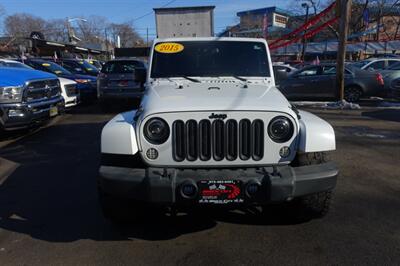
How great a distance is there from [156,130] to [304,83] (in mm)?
12615

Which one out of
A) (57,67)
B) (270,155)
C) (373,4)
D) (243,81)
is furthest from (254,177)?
(373,4)

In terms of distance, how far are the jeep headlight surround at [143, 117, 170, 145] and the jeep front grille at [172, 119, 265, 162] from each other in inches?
3.2

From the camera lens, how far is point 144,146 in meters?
3.62

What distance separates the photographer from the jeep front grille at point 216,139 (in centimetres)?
354

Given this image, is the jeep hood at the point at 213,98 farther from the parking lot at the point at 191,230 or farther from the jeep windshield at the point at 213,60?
the parking lot at the point at 191,230

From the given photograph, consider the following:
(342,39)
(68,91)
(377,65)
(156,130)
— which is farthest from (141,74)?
(377,65)

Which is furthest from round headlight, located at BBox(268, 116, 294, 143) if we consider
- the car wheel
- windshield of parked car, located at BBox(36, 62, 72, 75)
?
the car wheel

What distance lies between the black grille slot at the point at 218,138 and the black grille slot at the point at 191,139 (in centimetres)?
16

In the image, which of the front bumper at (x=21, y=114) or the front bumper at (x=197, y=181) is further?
the front bumper at (x=21, y=114)

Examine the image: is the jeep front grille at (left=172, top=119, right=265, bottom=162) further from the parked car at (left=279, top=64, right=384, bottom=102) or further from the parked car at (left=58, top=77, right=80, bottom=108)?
the parked car at (left=279, top=64, right=384, bottom=102)

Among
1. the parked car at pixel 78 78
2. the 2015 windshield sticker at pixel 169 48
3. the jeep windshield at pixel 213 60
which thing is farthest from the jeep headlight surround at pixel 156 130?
the parked car at pixel 78 78

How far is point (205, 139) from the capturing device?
3.55 meters

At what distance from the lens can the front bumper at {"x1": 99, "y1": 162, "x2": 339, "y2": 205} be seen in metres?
3.37

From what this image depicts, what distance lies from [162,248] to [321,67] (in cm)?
1283
